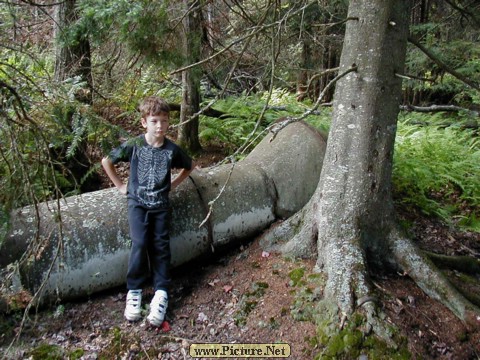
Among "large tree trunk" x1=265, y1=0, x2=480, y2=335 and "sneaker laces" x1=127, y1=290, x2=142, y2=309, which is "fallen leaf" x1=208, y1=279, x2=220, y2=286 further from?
"large tree trunk" x1=265, y1=0, x2=480, y2=335

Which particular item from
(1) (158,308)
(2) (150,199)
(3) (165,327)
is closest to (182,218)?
(2) (150,199)

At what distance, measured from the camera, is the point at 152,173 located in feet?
12.2

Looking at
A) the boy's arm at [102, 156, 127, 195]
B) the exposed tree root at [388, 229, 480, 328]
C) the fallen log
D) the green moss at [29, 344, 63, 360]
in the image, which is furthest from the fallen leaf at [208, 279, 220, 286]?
the exposed tree root at [388, 229, 480, 328]

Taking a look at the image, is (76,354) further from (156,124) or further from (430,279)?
(430,279)

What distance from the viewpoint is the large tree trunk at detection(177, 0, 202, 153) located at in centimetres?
498

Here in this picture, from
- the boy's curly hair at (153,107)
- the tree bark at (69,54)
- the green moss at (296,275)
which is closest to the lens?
the green moss at (296,275)

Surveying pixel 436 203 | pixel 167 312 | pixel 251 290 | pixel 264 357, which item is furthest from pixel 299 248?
pixel 436 203

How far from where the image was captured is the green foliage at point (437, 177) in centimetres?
553

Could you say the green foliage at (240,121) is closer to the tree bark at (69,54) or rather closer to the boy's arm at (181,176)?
the boy's arm at (181,176)

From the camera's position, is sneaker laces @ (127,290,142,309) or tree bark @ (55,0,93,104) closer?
sneaker laces @ (127,290,142,309)

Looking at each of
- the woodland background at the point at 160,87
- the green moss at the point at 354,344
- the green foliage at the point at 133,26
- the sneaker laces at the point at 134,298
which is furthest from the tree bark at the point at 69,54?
the green moss at the point at 354,344

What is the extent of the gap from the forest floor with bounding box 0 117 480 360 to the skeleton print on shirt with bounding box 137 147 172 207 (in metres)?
0.87

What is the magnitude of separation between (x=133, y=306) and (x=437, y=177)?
15.8ft

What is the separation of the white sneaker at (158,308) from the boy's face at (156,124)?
4.64ft
